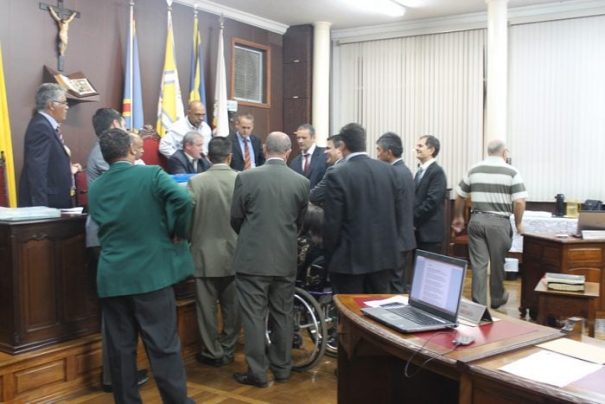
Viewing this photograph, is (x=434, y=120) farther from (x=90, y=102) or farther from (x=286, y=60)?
(x=90, y=102)

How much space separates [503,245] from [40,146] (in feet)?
12.0

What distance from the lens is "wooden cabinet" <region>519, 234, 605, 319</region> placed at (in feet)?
16.5

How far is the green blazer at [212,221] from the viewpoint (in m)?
3.98

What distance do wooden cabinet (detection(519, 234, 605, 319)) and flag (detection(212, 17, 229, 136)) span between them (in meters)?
3.50

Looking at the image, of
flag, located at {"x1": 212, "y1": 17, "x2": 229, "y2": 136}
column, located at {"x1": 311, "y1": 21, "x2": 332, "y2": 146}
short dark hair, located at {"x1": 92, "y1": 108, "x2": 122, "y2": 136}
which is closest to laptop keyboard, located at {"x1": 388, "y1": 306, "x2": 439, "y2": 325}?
short dark hair, located at {"x1": 92, "y1": 108, "x2": 122, "y2": 136}

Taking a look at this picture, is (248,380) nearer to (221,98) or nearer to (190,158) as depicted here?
(190,158)

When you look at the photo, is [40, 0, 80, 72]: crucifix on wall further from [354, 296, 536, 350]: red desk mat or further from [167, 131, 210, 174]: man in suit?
[354, 296, 536, 350]: red desk mat

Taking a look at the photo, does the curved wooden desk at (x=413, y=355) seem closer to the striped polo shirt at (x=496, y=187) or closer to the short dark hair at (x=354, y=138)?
the short dark hair at (x=354, y=138)

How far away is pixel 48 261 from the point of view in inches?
139

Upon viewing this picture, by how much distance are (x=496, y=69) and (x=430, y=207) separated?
10.7ft

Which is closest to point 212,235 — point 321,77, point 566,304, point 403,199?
point 403,199

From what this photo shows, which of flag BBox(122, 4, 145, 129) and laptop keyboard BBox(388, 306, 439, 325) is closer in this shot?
laptop keyboard BBox(388, 306, 439, 325)

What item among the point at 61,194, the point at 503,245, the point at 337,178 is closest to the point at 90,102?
the point at 61,194

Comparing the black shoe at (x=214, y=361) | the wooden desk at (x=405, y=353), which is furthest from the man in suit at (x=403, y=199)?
the black shoe at (x=214, y=361)
